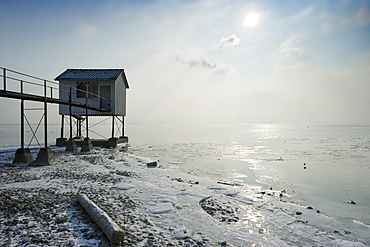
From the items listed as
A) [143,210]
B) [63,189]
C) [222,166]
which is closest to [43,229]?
[143,210]

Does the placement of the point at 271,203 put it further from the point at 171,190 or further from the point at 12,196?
the point at 12,196

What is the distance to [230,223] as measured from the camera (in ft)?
22.4

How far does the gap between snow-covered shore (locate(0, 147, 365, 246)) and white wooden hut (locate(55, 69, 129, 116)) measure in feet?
55.4

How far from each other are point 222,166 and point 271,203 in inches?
341

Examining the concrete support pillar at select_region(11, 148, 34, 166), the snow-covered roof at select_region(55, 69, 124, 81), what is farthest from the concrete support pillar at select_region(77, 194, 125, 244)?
the snow-covered roof at select_region(55, 69, 124, 81)

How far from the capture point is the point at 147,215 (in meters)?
6.84

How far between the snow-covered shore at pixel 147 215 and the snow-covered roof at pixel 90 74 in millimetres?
18000

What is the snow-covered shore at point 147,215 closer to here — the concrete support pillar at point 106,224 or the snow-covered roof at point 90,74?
the concrete support pillar at point 106,224

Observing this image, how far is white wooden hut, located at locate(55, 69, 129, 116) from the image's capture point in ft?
87.4

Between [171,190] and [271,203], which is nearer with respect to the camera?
[271,203]

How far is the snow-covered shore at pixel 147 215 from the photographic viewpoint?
5418 millimetres

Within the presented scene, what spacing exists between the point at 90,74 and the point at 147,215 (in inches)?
976

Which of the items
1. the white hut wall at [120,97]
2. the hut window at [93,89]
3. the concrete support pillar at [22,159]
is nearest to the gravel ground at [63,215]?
the concrete support pillar at [22,159]

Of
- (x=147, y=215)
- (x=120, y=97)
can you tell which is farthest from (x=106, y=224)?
(x=120, y=97)
